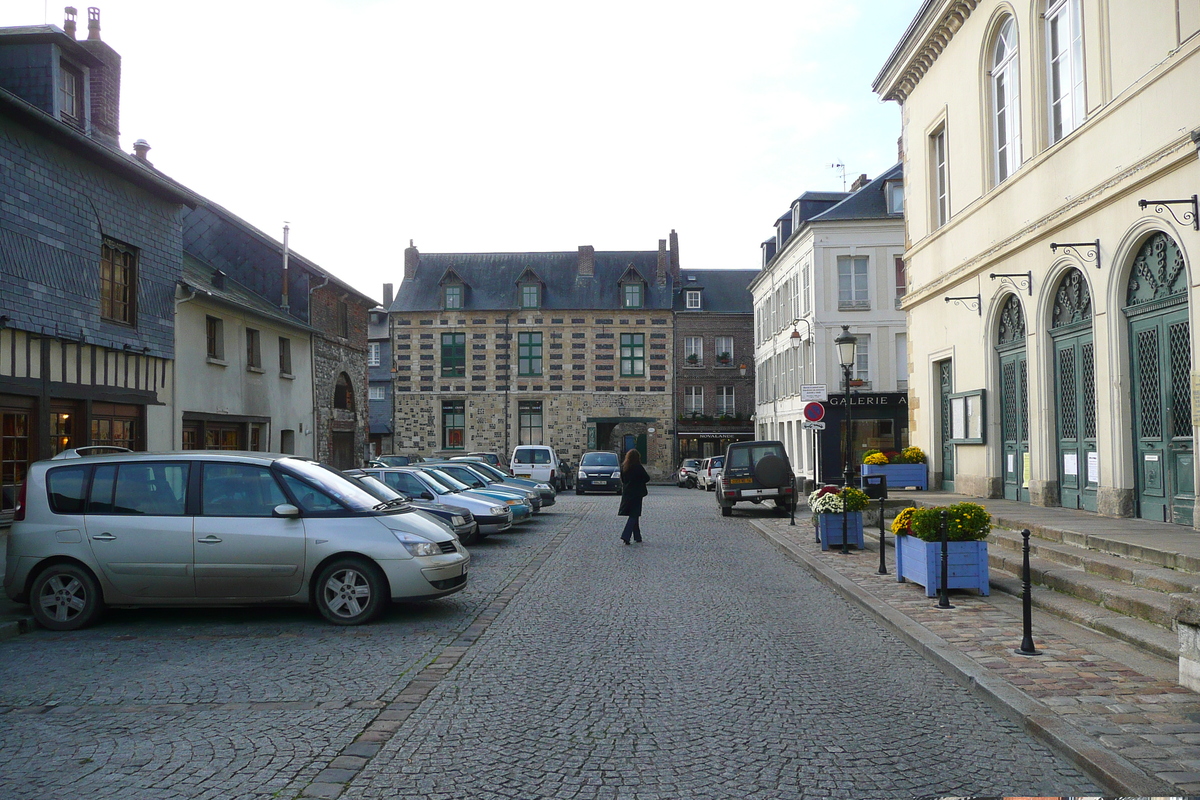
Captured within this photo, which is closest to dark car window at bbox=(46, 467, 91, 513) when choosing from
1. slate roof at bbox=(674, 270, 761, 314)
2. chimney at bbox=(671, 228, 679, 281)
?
slate roof at bbox=(674, 270, 761, 314)

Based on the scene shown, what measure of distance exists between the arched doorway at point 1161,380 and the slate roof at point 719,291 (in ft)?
133

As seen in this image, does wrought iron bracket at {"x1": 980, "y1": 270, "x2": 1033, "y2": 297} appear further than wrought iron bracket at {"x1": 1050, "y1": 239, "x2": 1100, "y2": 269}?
Yes

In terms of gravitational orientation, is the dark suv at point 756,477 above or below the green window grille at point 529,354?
below

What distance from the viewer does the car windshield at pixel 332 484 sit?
353 inches

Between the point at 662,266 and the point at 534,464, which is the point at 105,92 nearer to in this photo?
the point at 534,464

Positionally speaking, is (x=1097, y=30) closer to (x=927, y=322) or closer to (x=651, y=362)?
(x=927, y=322)

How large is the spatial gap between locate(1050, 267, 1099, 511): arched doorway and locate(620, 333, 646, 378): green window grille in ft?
121

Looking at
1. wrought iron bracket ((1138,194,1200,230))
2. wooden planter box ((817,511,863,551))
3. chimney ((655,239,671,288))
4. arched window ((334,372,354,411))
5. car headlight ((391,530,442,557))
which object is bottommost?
wooden planter box ((817,511,863,551))

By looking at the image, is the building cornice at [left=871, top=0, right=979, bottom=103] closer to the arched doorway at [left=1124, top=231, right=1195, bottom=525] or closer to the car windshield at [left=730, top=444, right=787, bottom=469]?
the arched doorway at [left=1124, top=231, right=1195, bottom=525]

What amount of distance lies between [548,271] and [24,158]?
128 ft

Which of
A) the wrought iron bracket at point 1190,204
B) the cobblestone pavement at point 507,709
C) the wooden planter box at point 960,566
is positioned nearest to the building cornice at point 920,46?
the wrought iron bracket at point 1190,204

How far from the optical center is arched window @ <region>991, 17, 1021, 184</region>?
15.6 metres

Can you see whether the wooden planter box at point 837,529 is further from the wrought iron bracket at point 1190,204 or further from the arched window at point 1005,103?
the arched window at point 1005,103

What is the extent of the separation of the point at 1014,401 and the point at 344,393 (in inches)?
839
